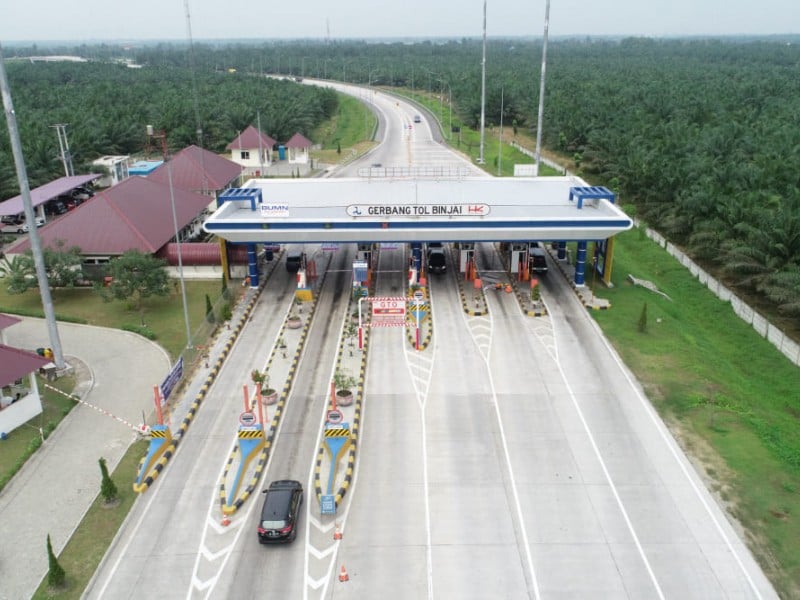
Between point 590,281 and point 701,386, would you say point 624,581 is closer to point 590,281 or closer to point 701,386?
point 701,386

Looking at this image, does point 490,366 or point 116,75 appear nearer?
point 490,366

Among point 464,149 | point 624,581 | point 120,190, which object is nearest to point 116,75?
point 464,149

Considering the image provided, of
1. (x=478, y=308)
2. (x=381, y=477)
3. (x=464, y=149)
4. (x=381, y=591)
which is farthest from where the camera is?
(x=464, y=149)

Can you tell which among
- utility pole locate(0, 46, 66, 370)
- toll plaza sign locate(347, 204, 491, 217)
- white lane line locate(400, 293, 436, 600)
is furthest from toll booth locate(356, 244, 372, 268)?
utility pole locate(0, 46, 66, 370)

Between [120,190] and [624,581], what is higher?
[120,190]

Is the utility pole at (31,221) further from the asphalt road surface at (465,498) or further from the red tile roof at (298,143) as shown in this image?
the red tile roof at (298,143)

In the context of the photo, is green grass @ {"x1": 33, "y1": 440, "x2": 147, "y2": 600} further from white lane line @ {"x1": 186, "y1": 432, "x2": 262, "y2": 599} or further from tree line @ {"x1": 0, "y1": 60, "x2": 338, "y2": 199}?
tree line @ {"x1": 0, "y1": 60, "x2": 338, "y2": 199}
